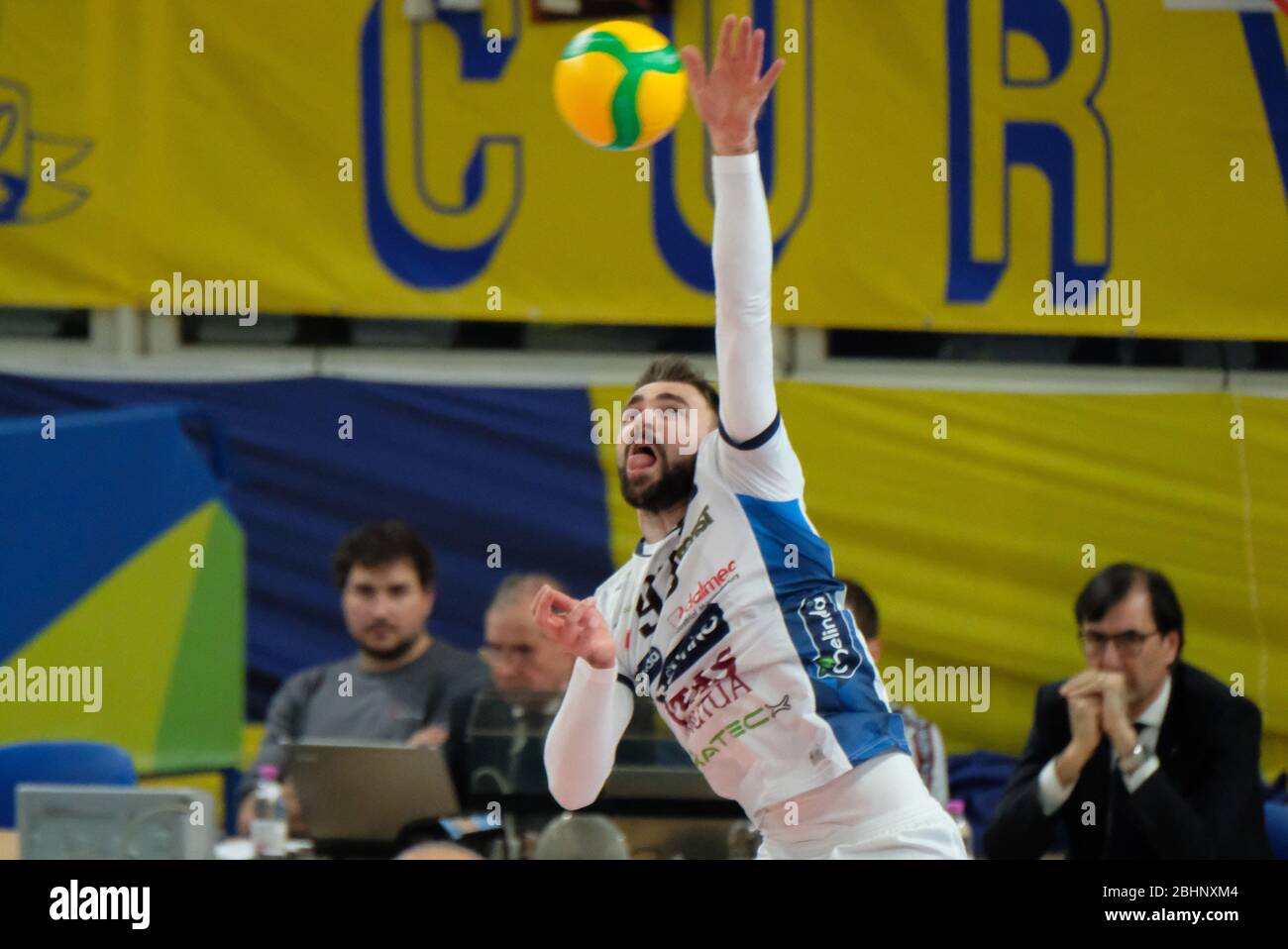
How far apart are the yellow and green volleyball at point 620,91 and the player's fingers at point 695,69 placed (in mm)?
1168

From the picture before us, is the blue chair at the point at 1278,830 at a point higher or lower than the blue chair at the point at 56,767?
lower

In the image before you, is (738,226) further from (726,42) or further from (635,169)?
(635,169)

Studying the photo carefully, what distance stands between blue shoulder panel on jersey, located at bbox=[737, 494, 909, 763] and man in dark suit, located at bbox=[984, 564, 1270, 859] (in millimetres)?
1376

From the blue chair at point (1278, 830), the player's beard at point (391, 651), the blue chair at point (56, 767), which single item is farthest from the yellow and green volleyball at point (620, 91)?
the blue chair at point (1278, 830)

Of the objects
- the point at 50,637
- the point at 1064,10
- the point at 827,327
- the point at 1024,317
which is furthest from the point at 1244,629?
the point at 50,637

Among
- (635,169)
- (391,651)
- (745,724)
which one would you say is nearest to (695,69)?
(745,724)

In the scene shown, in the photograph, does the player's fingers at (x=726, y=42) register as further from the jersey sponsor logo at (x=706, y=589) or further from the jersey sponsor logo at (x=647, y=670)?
A: the jersey sponsor logo at (x=647, y=670)

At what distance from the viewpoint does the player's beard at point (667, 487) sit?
13.2ft

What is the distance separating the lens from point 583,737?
3.98 m

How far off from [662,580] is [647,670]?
0.63ft

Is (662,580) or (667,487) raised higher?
(667,487)

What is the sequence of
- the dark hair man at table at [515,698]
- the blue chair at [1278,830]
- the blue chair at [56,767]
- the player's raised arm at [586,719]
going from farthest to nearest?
the blue chair at [56,767] < the dark hair man at table at [515,698] < the blue chair at [1278,830] < the player's raised arm at [586,719]

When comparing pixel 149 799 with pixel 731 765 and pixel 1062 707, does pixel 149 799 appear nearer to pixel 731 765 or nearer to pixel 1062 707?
pixel 731 765

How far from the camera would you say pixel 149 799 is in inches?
136
